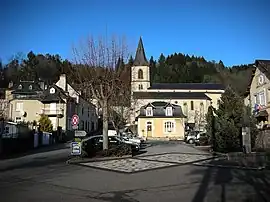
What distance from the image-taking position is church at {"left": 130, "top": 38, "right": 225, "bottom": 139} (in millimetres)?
65688

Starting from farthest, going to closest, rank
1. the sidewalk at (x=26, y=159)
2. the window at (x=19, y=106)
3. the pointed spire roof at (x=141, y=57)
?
the pointed spire roof at (x=141, y=57) < the window at (x=19, y=106) < the sidewalk at (x=26, y=159)

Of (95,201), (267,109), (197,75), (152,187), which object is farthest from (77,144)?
(197,75)

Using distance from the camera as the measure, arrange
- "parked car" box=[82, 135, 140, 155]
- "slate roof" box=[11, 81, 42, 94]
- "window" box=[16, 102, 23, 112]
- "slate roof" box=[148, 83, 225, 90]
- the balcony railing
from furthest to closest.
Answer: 1. "slate roof" box=[148, 83, 225, 90]
2. "slate roof" box=[11, 81, 42, 94]
3. "window" box=[16, 102, 23, 112]
4. the balcony railing
5. "parked car" box=[82, 135, 140, 155]

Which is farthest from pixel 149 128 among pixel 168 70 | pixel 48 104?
pixel 168 70

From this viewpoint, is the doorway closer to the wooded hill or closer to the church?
the church

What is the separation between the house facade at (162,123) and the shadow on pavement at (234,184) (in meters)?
48.6

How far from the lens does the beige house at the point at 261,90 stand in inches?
1464

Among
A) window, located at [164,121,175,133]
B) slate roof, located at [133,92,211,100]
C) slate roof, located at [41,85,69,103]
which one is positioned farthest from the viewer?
slate roof, located at [133,92,211,100]

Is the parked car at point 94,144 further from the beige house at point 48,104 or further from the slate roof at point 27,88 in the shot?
the slate roof at point 27,88

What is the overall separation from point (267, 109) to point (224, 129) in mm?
14095

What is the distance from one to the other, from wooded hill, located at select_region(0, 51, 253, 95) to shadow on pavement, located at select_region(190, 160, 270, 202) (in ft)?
41.5

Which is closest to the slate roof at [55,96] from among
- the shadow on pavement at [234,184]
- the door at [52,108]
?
the door at [52,108]

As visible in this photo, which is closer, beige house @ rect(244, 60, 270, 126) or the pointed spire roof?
beige house @ rect(244, 60, 270, 126)

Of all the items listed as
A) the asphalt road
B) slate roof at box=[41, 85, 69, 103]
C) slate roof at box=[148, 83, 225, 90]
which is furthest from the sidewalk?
slate roof at box=[148, 83, 225, 90]
